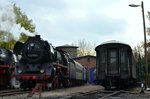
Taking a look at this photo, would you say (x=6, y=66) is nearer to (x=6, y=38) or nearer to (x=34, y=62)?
(x=34, y=62)

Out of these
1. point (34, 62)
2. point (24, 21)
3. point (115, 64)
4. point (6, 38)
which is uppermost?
point (24, 21)

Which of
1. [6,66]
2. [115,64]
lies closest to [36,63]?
[6,66]

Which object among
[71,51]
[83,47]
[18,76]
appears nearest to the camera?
[18,76]

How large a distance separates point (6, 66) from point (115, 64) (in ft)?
29.6

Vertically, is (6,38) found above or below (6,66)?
above

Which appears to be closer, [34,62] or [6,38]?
[34,62]

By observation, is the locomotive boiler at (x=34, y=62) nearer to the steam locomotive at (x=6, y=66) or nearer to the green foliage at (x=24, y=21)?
the steam locomotive at (x=6, y=66)

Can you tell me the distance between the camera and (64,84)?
3447cm

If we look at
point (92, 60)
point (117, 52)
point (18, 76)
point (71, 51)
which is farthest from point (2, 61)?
point (71, 51)

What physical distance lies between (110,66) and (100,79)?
1.20m

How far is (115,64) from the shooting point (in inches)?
1081

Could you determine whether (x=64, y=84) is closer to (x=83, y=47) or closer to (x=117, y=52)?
(x=117, y=52)

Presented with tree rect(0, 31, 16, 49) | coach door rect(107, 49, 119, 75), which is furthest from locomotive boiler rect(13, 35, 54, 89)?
tree rect(0, 31, 16, 49)

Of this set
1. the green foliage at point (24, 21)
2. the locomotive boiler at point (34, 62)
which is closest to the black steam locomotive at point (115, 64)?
the locomotive boiler at point (34, 62)
